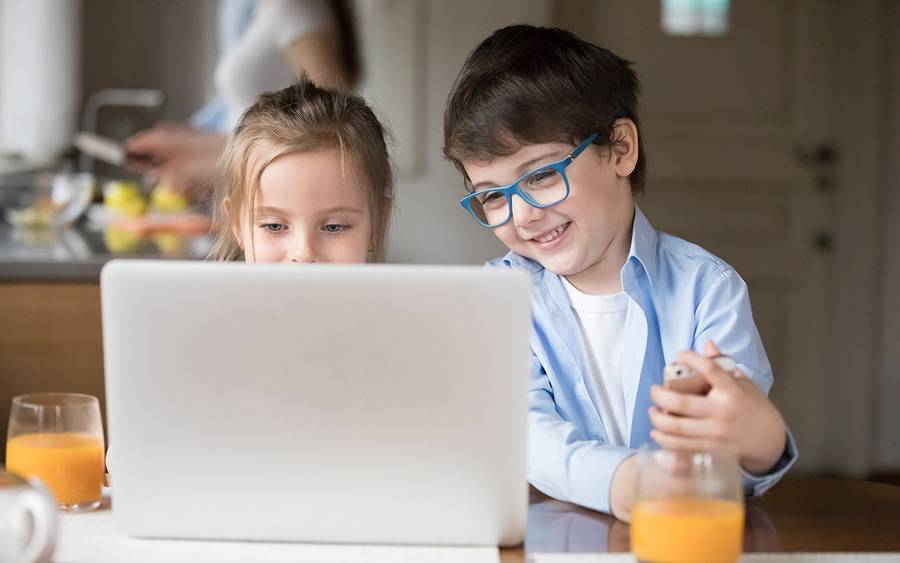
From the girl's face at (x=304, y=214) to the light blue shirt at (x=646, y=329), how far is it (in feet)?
0.68

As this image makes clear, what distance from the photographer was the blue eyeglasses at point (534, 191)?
4.49ft

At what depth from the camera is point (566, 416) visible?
1.42m

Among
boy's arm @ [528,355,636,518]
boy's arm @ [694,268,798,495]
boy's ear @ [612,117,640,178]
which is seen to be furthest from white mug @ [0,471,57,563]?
boy's ear @ [612,117,640,178]

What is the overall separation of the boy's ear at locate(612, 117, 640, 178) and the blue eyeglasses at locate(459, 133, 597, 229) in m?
0.06

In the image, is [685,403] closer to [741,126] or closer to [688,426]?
[688,426]

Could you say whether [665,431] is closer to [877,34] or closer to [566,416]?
[566,416]

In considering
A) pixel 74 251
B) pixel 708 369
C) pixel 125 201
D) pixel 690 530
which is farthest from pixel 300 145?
pixel 125 201

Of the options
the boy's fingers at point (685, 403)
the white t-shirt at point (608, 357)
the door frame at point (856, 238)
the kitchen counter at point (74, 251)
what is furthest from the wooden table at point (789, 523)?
the door frame at point (856, 238)

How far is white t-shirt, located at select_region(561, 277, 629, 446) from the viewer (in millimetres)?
1451

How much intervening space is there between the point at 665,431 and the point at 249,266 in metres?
0.39

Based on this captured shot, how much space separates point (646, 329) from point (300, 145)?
0.51 metres

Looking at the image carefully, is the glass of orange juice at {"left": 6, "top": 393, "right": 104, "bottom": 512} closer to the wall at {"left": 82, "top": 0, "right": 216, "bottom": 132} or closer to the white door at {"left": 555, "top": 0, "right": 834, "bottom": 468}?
the wall at {"left": 82, "top": 0, "right": 216, "bottom": 132}

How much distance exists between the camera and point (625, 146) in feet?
4.86

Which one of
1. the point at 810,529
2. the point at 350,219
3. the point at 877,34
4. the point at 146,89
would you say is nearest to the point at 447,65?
the point at 146,89
